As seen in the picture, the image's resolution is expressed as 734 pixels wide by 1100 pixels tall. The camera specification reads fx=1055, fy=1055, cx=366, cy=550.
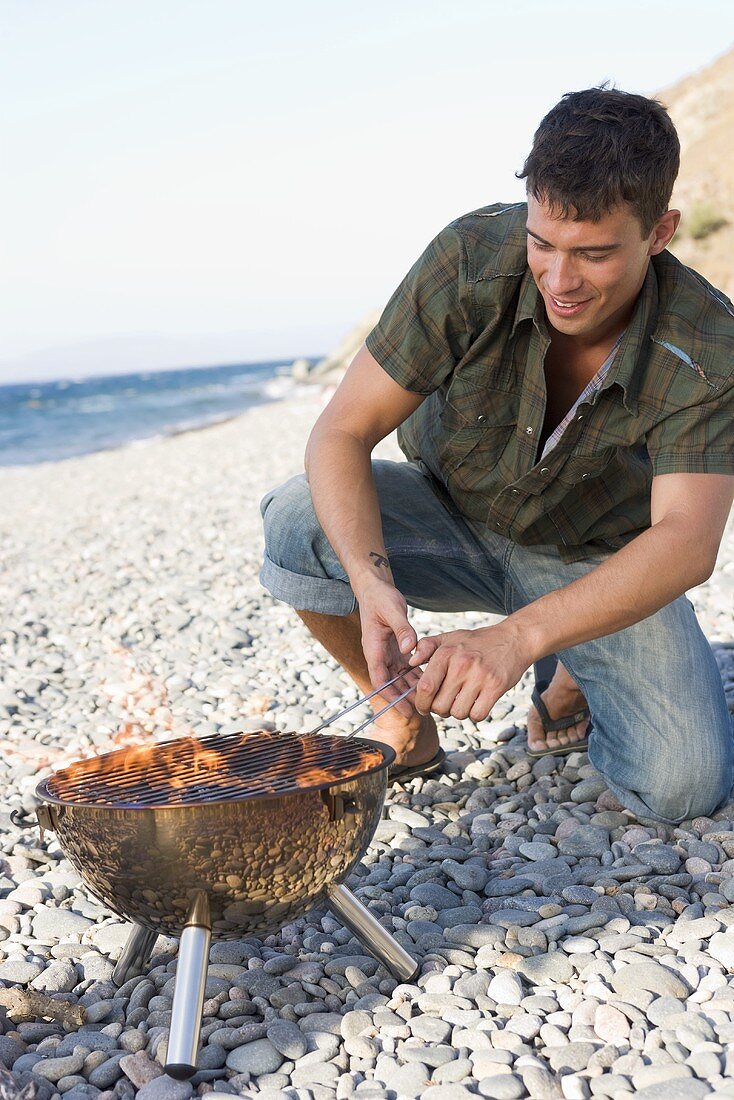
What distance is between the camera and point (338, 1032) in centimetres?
202

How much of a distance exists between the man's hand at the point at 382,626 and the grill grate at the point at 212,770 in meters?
0.30

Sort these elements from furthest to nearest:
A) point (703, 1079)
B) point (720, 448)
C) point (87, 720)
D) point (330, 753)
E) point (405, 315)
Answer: point (87, 720) < point (405, 315) < point (720, 448) < point (330, 753) < point (703, 1079)

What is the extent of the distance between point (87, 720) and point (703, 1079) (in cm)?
293

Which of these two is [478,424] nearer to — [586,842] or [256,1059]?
[586,842]

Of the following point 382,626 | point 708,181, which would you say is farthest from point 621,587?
point 708,181

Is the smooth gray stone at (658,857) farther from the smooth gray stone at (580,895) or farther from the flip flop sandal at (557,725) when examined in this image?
the flip flop sandal at (557,725)

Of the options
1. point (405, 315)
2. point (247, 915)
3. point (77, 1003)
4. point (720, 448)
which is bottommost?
point (77, 1003)

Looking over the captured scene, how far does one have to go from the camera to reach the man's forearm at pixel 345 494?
274 cm

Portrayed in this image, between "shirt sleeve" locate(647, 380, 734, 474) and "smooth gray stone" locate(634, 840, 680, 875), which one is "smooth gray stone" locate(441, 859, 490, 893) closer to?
"smooth gray stone" locate(634, 840, 680, 875)

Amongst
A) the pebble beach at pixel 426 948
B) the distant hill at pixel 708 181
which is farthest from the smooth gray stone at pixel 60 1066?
the distant hill at pixel 708 181

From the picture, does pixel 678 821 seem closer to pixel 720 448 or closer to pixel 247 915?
pixel 720 448

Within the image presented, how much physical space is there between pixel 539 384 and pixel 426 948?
55.1 inches

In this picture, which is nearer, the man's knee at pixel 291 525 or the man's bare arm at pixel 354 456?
the man's bare arm at pixel 354 456

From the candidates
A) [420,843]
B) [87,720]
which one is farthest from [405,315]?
A: [87,720]
